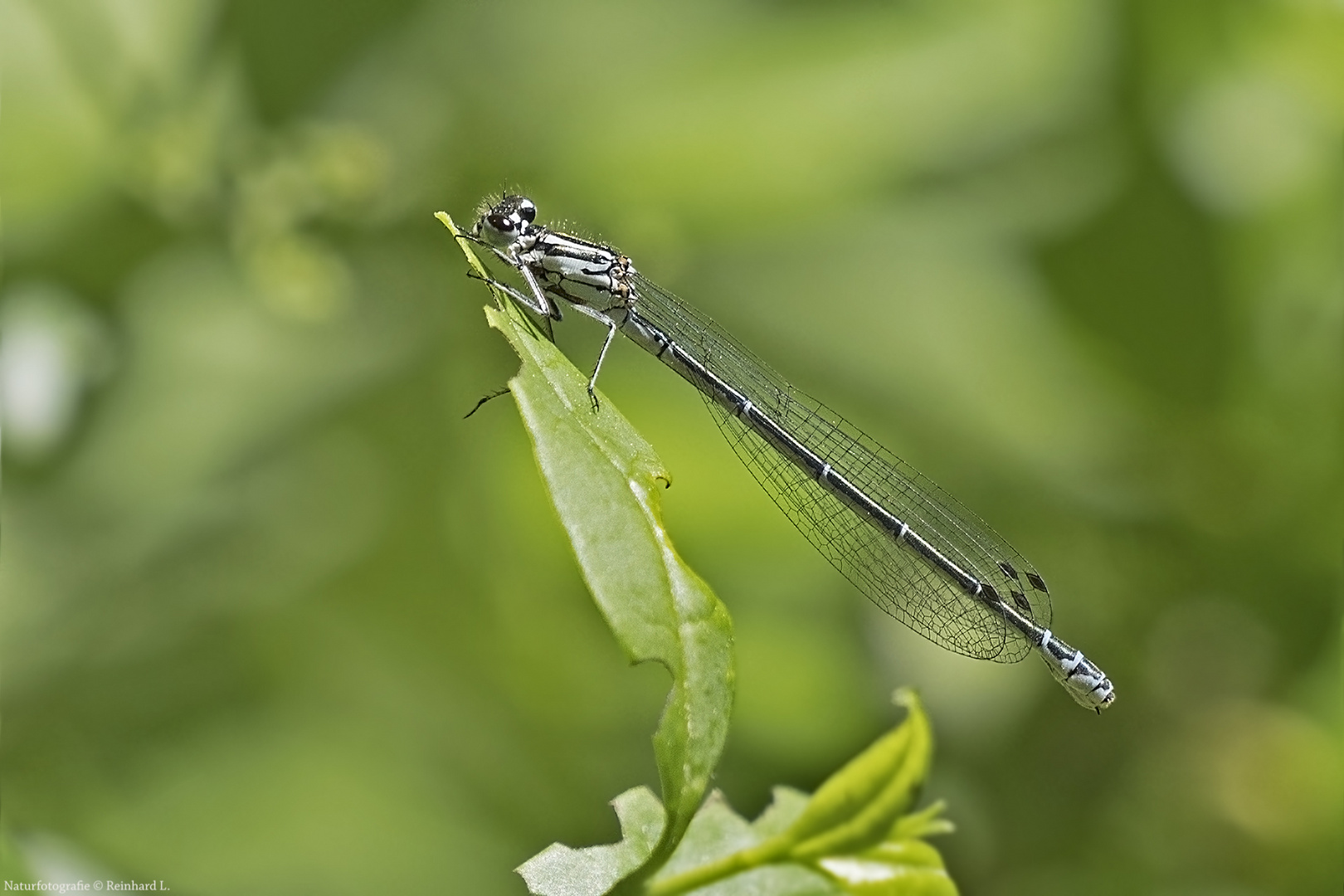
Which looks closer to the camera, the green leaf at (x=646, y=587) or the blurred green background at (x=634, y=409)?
the green leaf at (x=646, y=587)

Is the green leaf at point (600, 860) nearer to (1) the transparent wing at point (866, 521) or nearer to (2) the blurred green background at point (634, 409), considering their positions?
(2) the blurred green background at point (634, 409)

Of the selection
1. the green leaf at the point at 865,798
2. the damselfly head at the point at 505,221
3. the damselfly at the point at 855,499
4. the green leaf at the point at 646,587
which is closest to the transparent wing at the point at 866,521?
the damselfly at the point at 855,499

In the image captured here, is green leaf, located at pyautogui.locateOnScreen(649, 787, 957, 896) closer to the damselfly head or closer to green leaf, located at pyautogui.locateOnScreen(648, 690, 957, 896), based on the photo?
green leaf, located at pyautogui.locateOnScreen(648, 690, 957, 896)

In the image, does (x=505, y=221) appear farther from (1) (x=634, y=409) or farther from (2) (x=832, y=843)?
(2) (x=832, y=843)

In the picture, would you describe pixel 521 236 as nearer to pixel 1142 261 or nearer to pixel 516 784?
pixel 516 784

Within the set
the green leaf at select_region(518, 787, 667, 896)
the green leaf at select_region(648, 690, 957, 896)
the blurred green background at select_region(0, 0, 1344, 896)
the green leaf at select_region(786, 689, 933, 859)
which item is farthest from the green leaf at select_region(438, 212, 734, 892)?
the blurred green background at select_region(0, 0, 1344, 896)

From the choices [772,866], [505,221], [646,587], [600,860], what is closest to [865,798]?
[772,866]

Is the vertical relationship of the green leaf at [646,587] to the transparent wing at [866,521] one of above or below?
below
